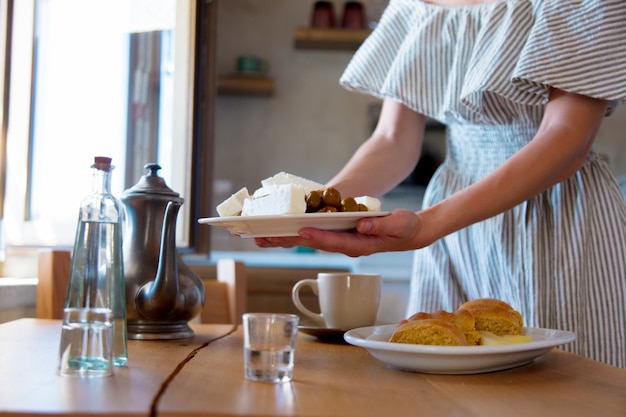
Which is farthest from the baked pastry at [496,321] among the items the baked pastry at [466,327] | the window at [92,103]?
the window at [92,103]

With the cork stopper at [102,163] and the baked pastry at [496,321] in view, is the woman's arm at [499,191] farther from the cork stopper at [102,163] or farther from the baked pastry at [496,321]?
the cork stopper at [102,163]

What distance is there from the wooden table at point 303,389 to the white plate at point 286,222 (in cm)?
16

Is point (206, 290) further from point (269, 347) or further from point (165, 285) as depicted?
point (269, 347)

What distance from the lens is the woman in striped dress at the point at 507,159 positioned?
1.12 m

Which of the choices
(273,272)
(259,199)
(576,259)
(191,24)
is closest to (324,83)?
(273,272)

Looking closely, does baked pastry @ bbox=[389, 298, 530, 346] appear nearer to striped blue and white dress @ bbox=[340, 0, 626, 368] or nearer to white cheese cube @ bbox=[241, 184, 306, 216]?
white cheese cube @ bbox=[241, 184, 306, 216]

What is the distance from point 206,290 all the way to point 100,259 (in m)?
0.79

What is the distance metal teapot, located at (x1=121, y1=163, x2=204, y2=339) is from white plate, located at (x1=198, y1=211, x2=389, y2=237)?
0.10 meters

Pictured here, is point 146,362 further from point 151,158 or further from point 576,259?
point 151,158

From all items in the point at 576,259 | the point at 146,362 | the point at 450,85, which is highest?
the point at 450,85

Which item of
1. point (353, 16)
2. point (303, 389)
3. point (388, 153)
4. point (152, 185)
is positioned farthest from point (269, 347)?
point (353, 16)

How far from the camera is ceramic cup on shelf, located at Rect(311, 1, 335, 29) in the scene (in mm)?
4059

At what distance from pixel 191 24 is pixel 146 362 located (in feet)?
5.47

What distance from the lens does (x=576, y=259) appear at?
1.28 m
